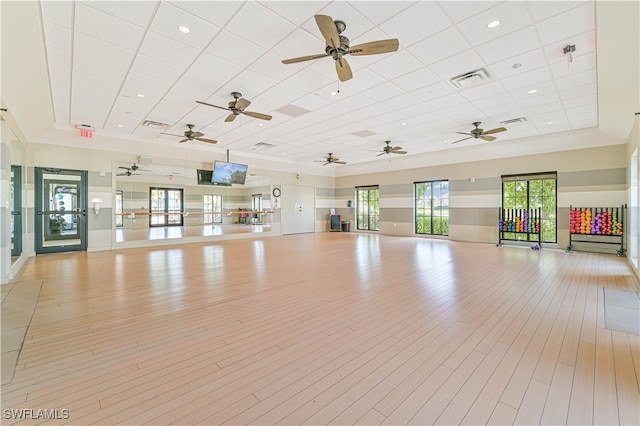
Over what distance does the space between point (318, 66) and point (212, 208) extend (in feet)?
26.9

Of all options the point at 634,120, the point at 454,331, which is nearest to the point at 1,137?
the point at 454,331

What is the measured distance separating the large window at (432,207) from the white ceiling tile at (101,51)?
35.9ft

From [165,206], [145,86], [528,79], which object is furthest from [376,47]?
[165,206]

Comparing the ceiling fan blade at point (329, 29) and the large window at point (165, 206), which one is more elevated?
the ceiling fan blade at point (329, 29)

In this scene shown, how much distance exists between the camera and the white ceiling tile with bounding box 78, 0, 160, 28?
323 centimetres

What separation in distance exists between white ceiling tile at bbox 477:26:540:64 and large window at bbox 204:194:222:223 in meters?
9.75

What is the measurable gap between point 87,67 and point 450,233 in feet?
38.6

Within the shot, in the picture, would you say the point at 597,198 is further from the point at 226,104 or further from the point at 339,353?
the point at 226,104

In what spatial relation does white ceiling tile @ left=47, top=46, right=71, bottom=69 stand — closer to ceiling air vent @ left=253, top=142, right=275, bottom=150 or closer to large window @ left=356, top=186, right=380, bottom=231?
ceiling air vent @ left=253, top=142, right=275, bottom=150

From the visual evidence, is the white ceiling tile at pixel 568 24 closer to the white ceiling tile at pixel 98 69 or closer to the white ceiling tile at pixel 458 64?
the white ceiling tile at pixel 458 64

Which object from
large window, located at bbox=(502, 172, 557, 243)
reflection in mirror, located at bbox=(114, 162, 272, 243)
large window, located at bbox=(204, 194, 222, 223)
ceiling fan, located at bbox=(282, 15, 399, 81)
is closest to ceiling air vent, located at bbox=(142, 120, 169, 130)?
reflection in mirror, located at bbox=(114, 162, 272, 243)

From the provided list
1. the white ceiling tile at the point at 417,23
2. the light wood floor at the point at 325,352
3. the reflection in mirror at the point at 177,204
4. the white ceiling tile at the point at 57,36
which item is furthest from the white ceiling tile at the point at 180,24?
the reflection in mirror at the point at 177,204

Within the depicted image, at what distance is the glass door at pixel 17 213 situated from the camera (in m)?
6.18

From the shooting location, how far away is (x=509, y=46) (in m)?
4.07
